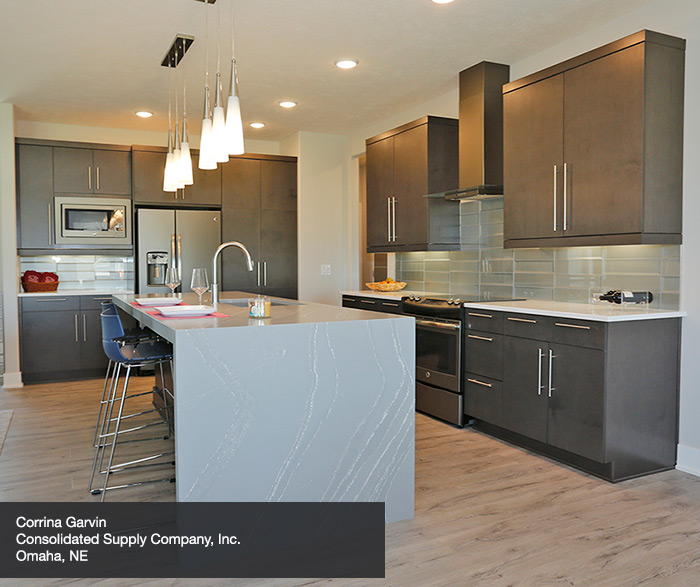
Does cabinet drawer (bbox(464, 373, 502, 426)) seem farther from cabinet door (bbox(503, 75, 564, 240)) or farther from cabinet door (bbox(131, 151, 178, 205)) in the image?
cabinet door (bbox(131, 151, 178, 205))

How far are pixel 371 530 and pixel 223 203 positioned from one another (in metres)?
4.65

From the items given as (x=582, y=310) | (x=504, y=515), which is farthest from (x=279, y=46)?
(x=504, y=515)

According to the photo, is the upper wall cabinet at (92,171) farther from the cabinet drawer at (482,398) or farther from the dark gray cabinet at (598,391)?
the dark gray cabinet at (598,391)

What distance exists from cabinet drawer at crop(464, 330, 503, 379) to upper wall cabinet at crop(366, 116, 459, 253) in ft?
3.71

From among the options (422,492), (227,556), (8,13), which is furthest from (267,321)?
(8,13)

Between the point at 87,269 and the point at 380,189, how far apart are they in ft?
10.9

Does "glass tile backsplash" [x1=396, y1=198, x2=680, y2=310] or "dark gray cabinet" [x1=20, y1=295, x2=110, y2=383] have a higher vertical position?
"glass tile backsplash" [x1=396, y1=198, x2=680, y2=310]

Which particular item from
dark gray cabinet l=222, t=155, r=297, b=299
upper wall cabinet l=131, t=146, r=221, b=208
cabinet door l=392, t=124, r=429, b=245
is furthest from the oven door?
upper wall cabinet l=131, t=146, r=221, b=208

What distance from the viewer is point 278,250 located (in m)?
6.67

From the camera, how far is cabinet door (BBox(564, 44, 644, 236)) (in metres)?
3.10

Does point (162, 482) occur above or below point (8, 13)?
below

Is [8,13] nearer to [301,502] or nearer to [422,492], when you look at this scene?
[301,502]

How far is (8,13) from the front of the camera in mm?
3428

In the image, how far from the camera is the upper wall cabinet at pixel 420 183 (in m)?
4.81
